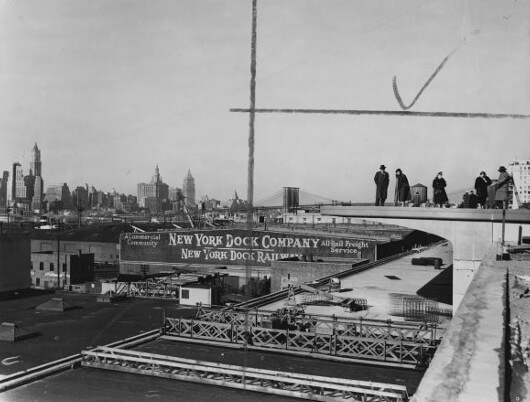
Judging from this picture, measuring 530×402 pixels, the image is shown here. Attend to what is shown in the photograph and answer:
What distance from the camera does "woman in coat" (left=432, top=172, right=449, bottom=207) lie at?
1884cm

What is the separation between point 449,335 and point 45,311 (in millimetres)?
25154

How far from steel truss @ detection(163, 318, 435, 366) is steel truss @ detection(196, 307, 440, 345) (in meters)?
0.29

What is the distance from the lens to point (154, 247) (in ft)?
215

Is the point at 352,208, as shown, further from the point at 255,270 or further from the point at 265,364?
the point at 255,270

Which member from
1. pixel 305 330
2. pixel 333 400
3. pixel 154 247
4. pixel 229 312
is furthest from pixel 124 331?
pixel 154 247

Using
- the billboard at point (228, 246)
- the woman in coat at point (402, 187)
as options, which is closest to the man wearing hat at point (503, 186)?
the woman in coat at point (402, 187)

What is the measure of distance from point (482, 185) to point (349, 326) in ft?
21.5

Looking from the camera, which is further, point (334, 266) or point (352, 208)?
point (334, 266)

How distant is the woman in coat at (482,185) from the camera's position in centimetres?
1853

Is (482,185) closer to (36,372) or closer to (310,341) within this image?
(310,341)

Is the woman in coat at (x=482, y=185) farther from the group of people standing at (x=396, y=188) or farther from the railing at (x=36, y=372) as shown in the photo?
the railing at (x=36, y=372)

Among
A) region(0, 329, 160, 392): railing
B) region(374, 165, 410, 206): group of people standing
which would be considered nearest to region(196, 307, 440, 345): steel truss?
region(374, 165, 410, 206): group of people standing

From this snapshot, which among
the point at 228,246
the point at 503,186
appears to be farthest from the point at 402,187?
the point at 228,246

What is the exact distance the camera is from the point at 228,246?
61.4 m
